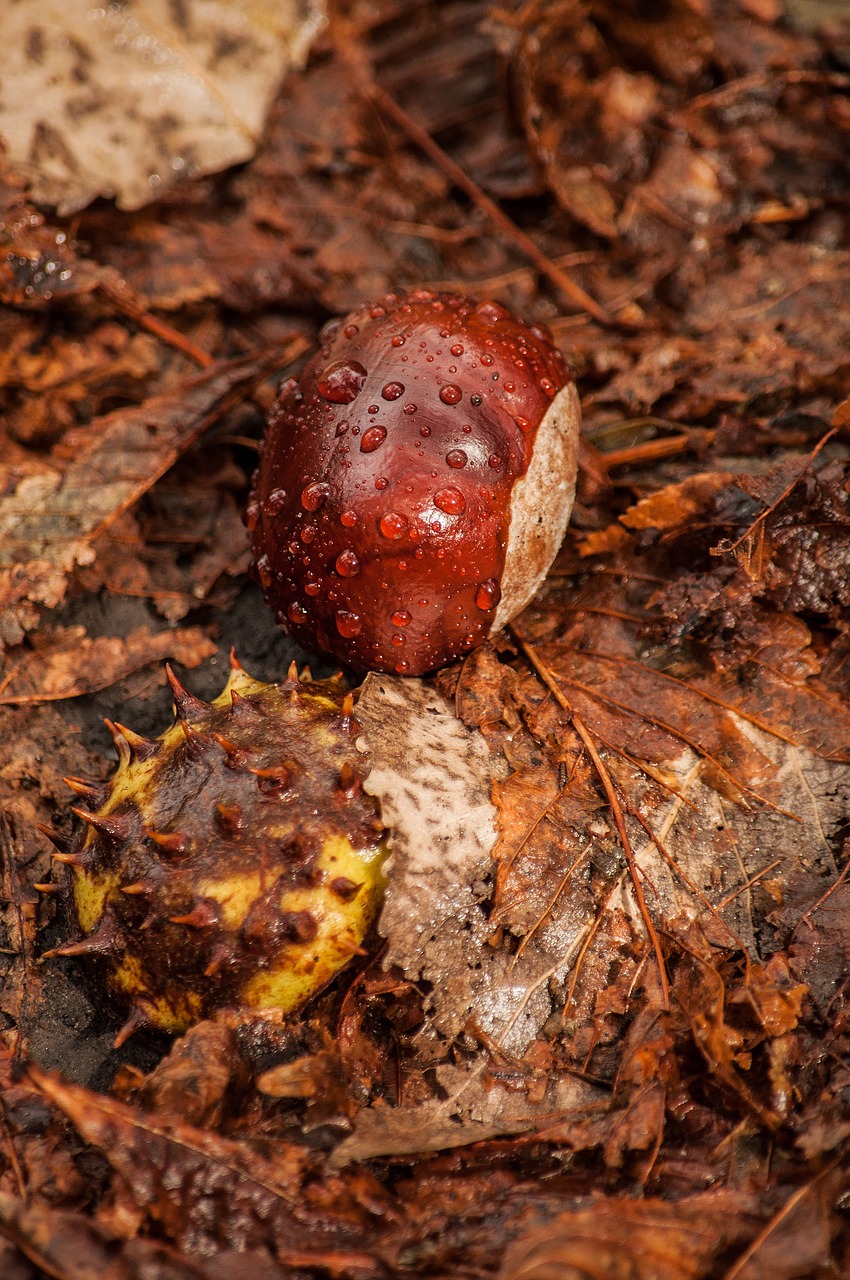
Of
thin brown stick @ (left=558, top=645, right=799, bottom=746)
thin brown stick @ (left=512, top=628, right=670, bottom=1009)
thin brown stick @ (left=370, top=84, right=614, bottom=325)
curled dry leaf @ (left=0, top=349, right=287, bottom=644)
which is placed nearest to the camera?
thin brown stick @ (left=512, top=628, right=670, bottom=1009)

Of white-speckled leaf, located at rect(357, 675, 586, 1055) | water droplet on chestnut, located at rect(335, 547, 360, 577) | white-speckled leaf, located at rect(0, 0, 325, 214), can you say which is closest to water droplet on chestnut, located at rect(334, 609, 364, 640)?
water droplet on chestnut, located at rect(335, 547, 360, 577)

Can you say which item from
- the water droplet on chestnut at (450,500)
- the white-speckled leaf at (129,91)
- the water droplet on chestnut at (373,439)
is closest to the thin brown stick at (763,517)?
the water droplet on chestnut at (450,500)

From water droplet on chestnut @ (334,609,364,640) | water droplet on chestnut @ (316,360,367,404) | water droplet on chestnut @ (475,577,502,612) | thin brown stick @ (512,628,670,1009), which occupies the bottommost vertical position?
thin brown stick @ (512,628,670,1009)

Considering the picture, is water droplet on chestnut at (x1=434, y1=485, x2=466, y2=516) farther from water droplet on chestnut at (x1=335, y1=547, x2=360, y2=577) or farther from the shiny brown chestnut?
water droplet on chestnut at (x1=335, y1=547, x2=360, y2=577)

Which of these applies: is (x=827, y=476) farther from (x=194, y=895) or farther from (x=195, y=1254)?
(x=195, y=1254)

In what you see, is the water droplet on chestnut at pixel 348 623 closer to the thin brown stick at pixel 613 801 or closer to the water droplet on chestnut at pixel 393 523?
the water droplet on chestnut at pixel 393 523

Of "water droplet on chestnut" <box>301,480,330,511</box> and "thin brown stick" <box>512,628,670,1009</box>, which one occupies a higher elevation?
"water droplet on chestnut" <box>301,480,330,511</box>

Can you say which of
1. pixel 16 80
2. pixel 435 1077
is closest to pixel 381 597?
pixel 435 1077
